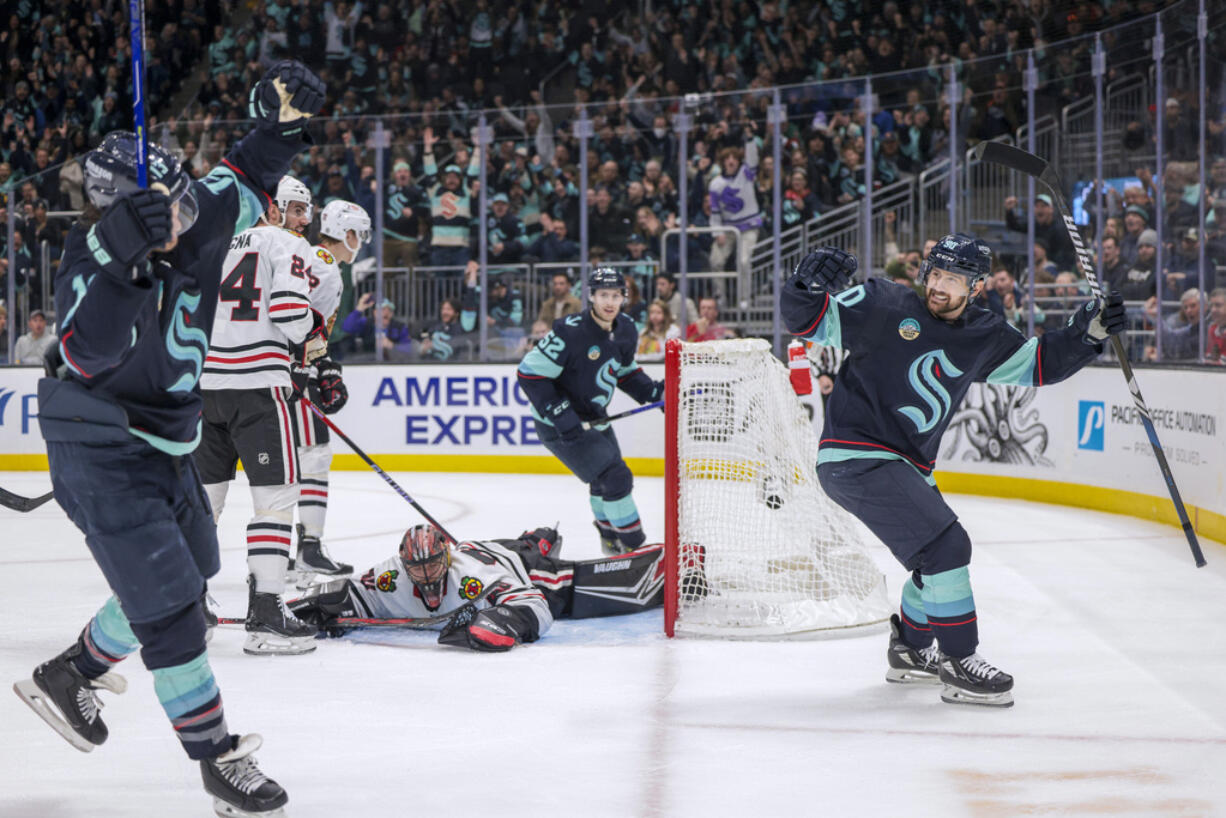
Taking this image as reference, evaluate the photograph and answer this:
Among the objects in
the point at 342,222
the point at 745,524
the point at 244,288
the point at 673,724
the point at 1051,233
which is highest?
the point at 1051,233

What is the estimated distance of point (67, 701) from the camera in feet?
9.00

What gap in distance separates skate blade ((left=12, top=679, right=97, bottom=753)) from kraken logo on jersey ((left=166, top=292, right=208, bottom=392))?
778 mm

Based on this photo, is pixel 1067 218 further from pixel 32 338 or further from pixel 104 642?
pixel 32 338

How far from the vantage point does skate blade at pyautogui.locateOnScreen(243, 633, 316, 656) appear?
3910 millimetres

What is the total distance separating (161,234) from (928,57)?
9741mm

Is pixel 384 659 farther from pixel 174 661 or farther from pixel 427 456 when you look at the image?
pixel 427 456

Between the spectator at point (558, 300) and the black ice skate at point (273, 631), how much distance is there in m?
5.34

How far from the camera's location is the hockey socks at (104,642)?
106 inches

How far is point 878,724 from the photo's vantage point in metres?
3.21

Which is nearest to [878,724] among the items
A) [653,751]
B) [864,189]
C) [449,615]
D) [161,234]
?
[653,751]

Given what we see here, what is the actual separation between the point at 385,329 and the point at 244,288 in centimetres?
516

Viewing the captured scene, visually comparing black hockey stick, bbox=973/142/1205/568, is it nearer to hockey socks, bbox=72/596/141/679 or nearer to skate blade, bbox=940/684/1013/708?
skate blade, bbox=940/684/1013/708

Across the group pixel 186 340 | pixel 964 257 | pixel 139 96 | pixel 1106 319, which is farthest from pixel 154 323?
pixel 1106 319

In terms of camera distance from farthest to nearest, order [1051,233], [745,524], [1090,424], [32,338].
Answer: [32,338], [1051,233], [1090,424], [745,524]
